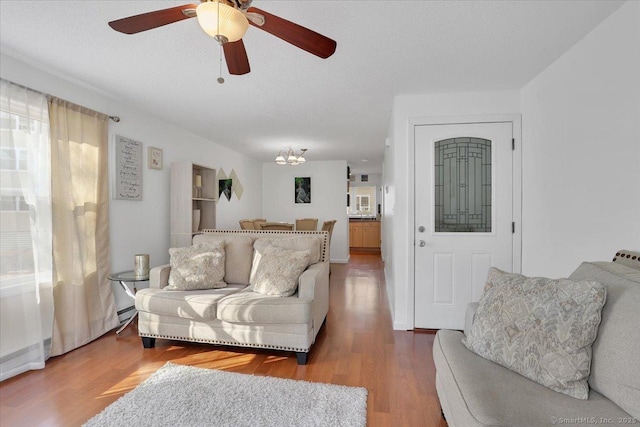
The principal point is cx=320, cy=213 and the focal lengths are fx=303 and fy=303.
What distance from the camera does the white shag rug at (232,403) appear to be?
1.70 m

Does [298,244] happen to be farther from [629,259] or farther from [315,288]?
[629,259]

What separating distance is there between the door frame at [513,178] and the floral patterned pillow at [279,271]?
1.12m

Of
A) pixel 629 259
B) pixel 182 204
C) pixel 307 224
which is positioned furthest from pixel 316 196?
pixel 629 259

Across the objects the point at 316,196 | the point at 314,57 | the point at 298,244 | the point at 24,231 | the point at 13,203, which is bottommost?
the point at 298,244

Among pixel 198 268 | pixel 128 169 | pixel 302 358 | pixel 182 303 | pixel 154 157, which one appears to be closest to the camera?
pixel 302 358

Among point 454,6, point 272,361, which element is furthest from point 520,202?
point 272,361

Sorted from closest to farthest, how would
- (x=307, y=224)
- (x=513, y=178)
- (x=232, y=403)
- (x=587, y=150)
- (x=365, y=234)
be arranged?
(x=232, y=403)
(x=587, y=150)
(x=513, y=178)
(x=307, y=224)
(x=365, y=234)

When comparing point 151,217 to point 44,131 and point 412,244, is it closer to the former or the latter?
point 44,131

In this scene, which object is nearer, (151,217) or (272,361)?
(272,361)

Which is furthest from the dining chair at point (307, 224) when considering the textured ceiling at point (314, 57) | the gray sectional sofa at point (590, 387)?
the gray sectional sofa at point (590, 387)

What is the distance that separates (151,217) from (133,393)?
219 centimetres

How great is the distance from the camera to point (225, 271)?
3.08m

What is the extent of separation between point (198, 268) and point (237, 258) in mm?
407

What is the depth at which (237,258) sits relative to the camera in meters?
3.10
